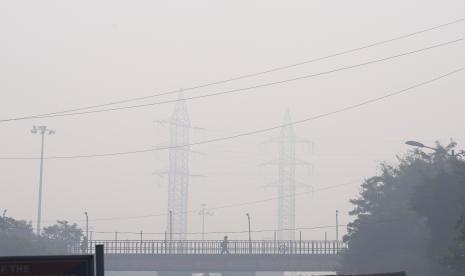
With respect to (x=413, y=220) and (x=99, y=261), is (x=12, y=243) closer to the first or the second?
(x=413, y=220)

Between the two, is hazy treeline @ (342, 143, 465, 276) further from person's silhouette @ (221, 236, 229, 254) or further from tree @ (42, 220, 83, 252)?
tree @ (42, 220, 83, 252)

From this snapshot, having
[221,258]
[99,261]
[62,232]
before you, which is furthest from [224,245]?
[99,261]

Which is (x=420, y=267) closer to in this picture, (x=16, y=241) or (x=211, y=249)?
(x=211, y=249)

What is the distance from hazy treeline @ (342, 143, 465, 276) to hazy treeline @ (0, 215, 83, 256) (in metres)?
39.2

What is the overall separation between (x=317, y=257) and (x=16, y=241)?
3669 centimetres

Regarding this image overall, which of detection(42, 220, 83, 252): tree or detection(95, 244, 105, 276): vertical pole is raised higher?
detection(42, 220, 83, 252): tree

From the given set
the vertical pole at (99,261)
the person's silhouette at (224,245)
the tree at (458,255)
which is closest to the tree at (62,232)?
the person's silhouette at (224,245)

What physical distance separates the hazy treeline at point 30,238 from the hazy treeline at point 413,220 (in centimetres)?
3924

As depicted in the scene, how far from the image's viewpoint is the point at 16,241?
134000 millimetres

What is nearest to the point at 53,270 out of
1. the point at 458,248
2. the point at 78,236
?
the point at 458,248

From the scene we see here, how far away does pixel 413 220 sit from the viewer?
108 m

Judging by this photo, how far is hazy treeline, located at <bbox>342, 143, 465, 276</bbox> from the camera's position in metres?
85.1

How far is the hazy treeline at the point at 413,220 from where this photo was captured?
8512cm

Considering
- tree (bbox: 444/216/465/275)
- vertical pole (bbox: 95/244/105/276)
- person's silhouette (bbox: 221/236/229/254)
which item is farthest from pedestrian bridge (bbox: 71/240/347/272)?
vertical pole (bbox: 95/244/105/276)
